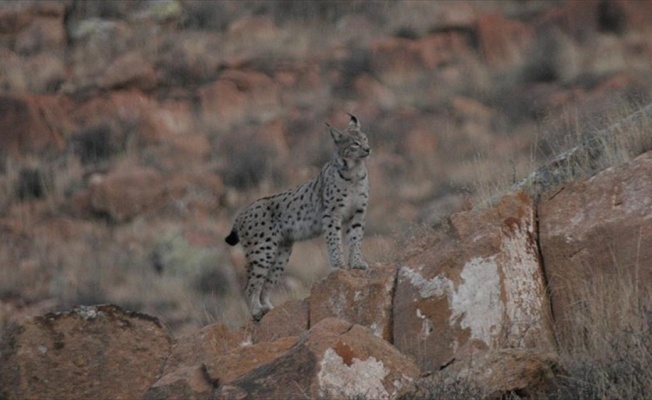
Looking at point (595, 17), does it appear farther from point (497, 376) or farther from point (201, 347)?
point (497, 376)

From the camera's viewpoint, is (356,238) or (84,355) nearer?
(84,355)

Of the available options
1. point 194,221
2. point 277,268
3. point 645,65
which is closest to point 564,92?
point 645,65

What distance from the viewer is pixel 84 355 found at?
9828 mm

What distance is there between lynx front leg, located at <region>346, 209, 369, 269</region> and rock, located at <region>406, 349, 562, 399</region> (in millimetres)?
4318

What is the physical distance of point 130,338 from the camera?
9898 mm

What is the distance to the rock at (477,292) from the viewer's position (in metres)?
9.41

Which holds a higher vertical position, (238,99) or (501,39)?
(501,39)

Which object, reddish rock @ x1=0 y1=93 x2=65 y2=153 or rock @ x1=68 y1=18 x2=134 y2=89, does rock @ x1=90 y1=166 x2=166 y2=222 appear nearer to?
reddish rock @ x1=0 y1=93 x2=65 y2=153

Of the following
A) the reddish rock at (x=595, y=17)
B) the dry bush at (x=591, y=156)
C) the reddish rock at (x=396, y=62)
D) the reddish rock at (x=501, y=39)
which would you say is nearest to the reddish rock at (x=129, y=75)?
the reddish rock at (x=396, y=62)

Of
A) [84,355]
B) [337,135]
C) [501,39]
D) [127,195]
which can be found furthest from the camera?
[501,39]

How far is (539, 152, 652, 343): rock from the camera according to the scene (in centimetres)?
962

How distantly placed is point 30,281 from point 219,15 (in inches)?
493

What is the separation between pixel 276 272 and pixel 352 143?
1.49 metres

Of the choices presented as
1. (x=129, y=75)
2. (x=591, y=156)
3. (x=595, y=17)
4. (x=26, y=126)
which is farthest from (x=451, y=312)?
(x=595, y=17)
